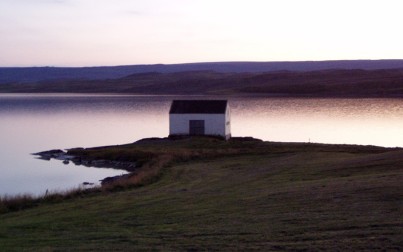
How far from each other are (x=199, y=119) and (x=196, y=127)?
61 cm

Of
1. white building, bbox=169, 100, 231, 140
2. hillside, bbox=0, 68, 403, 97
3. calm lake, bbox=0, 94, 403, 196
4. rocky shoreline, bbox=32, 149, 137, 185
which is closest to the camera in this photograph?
calm lake, bbox=0, 94, 403, 196

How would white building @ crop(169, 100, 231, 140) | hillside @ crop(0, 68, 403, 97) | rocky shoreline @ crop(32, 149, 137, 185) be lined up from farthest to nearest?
hillside @ crop(0, 68, 403, 97) < white building @ crop(169, 100, 231, 140) < rocky shoreline @ crop(32, 149, 137, 185)

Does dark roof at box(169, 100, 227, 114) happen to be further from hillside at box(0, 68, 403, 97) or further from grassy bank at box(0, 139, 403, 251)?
hillside at box(0, 68, 403, 97)

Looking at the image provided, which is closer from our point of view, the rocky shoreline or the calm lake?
the calm lake

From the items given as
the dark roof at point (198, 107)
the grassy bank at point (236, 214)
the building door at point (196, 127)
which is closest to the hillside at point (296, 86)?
the dark roof at point (198, 107)

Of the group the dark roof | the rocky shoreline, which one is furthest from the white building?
the rocky shoreline

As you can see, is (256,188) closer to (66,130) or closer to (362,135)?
(362,135)

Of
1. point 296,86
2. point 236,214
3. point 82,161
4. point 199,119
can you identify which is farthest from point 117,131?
point 296,86

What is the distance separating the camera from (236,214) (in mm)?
14945

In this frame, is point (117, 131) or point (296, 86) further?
point (296, 86)

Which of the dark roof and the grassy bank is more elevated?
the dark roof

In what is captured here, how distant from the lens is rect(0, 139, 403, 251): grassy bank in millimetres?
11930

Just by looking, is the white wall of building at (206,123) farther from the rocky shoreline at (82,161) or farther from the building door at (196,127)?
the rocky shoreline at (82,161)

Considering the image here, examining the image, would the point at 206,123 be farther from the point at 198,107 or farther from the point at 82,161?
the point at 82,161
